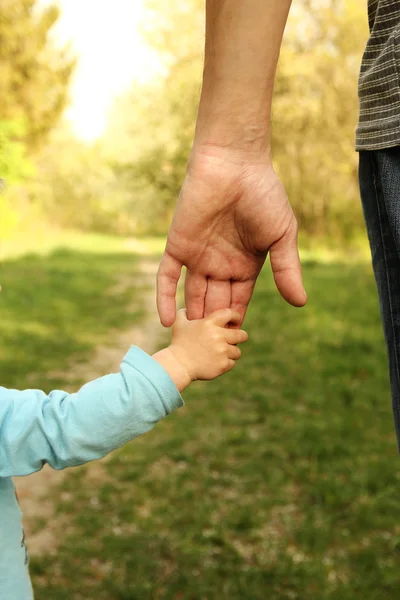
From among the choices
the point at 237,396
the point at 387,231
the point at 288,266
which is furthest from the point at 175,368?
the point at 237,396

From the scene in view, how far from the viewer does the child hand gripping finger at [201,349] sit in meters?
1.44

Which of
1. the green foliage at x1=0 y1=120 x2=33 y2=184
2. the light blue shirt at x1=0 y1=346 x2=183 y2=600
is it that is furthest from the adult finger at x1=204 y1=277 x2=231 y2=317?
the green foliage at x1=0 y1=120 x2=33 y2=184

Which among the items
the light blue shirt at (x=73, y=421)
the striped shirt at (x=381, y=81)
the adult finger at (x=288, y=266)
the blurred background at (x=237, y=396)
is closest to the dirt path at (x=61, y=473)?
the blurred background at (x=237, y=396)

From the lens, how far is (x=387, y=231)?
120 centimetres

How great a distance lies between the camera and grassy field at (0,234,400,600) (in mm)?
2701

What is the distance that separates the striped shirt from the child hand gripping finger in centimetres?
52

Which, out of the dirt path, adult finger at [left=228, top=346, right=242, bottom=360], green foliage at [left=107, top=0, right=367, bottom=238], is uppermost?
green foliage at [left=107, top=0, right=367, bottom=238]

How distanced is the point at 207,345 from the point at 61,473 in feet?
8.49

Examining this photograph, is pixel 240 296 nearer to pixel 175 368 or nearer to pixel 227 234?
pixel 227 234

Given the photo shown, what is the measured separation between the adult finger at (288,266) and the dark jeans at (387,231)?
227 millimetres

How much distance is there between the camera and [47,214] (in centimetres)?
2275

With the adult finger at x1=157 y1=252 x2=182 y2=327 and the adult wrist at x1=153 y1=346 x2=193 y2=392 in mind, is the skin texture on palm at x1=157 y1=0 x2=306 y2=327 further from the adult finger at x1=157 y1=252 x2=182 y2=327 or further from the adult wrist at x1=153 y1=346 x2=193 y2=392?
the adult wrist at x1=153 y1=346 x2=193 y2=392

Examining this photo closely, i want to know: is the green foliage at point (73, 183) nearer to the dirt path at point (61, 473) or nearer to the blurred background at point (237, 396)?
the blurred background at point (237, 396)

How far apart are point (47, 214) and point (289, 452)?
2016 centimetres
